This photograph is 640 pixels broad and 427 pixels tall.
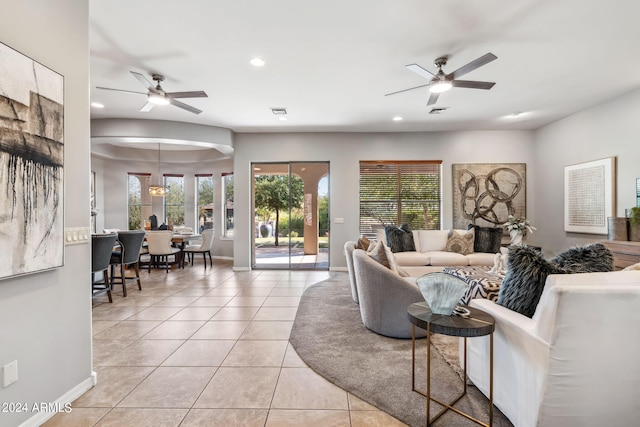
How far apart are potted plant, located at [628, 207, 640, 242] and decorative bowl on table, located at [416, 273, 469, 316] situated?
384 cm

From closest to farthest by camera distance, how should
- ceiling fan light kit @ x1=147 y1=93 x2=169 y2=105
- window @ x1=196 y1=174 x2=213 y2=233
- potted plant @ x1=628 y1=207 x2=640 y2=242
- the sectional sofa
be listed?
1. ceiling fan light kit @ x1=147 y1=93 x2=169 y2=105
2. potted plant @ x1=628 y1=207 x2=640 y2=242
3. the sectional sofa
4. window @ x1=196 y1=174 x2=213 y2=233

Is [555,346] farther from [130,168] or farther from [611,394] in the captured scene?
[130,168]

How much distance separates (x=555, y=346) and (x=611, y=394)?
1.39 feet

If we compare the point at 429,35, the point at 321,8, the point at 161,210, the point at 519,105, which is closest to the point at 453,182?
the point at 519,105

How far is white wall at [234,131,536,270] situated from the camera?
640 cm

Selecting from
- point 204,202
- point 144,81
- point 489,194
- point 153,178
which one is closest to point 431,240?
point 489,194

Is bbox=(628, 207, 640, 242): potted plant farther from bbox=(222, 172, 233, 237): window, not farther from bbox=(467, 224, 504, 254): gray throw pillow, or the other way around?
bbox=(222, 172, 233, 237): window

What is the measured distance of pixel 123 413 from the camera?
74.1 inches

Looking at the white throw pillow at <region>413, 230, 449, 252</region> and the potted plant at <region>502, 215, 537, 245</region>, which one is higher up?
the potted plant at <region>502, 215, 537, 245</region>

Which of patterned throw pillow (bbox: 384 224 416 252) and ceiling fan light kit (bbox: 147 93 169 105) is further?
patterned throw pillow (bbox: 384 224 416 252)

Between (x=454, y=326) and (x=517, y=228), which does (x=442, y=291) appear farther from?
(x=517, y=228)

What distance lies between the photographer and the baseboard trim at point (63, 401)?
5.66ft

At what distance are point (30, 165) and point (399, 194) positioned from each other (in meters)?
5.87

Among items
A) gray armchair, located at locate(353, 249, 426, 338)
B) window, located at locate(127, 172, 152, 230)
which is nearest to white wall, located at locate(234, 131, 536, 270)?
gray armchair, located at locate(353, 249, 426, 338)
